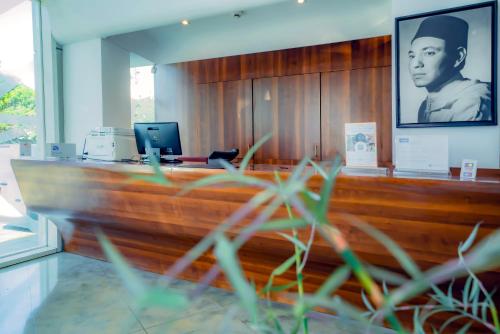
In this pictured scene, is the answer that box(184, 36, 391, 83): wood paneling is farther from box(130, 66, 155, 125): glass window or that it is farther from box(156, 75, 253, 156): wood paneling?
box(130, 66, 155, 125): glass window

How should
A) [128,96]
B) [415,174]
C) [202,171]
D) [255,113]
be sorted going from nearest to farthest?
1. [415,174]
2. [202,171]
3. [255,113]
4. [128,96]

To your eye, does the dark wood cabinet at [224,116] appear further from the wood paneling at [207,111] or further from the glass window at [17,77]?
the glass window at [17,77]

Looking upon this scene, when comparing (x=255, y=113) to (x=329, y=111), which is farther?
(x=255, y=113)

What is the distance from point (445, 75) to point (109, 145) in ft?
10.5

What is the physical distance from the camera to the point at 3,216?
4.24 metres

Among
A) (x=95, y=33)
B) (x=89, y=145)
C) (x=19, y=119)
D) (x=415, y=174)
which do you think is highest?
(x=95, y=33)

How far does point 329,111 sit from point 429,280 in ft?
14.9

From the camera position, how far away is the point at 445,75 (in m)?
2.88

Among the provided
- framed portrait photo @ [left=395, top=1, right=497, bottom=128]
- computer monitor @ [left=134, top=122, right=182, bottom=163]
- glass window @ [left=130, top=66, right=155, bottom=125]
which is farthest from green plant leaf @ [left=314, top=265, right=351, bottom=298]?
glass window @ [left=130, top=66, right=155, bottom=125]

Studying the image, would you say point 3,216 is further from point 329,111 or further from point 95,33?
point 329,111

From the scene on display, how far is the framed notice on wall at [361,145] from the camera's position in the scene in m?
2.31

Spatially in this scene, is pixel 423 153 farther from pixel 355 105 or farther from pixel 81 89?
pixel 81 89

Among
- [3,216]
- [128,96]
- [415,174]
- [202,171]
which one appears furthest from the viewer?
[128,96]

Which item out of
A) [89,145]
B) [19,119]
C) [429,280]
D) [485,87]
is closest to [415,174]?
[485,87]
